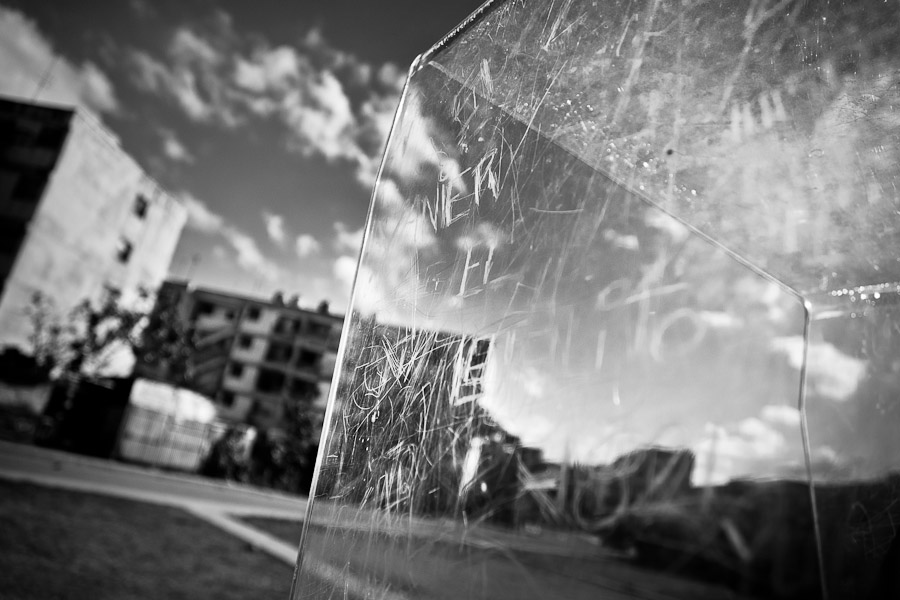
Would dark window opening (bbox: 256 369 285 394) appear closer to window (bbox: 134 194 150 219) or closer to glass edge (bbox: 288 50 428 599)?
window (bbox: 134 194 150 219)

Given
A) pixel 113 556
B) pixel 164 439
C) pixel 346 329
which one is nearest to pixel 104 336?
pixel 164 439

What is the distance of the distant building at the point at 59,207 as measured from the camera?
75.1 feet

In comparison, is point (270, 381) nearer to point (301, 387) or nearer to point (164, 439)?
point (301, 387)

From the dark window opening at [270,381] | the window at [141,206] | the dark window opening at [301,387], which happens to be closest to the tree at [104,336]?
the window at [141,206]

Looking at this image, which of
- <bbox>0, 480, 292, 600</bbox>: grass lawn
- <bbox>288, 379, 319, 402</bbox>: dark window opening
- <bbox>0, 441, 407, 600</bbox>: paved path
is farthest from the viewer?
<bbox>288, 379, 319, 402</bbox>: dark window opening

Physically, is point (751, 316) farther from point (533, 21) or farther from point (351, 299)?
point (351, 299)

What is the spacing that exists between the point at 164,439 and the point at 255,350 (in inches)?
984

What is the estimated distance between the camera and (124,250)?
27.9m

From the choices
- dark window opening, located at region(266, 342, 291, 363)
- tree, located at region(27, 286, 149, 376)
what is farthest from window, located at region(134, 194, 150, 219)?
dark window opening, located at region(266, 342, 291, 363)

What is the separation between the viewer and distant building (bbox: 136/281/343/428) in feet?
138

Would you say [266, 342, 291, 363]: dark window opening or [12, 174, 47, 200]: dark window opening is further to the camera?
[266, 342, 291, 363]: dark window opening

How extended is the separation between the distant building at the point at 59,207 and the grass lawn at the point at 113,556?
749 inches

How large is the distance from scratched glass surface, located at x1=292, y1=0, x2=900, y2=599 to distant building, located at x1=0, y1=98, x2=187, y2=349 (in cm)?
2732

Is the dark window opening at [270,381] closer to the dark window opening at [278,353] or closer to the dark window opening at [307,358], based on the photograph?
the dark window opening at [278,353]
